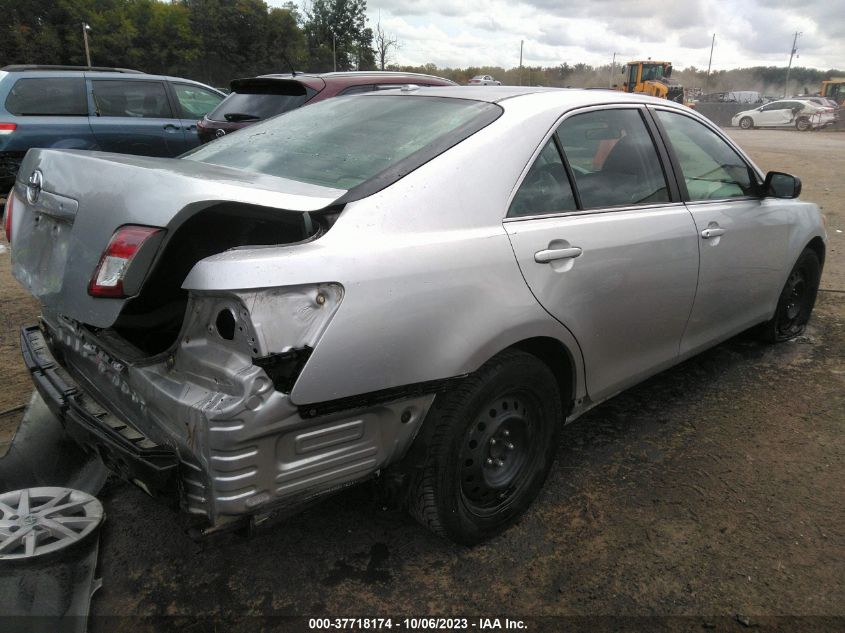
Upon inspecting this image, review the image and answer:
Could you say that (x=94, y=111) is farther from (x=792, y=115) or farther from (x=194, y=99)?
(x=792, y=115)

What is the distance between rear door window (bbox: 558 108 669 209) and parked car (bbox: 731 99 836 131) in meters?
31.2

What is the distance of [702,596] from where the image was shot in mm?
2131

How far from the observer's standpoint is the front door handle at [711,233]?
3.01 metres

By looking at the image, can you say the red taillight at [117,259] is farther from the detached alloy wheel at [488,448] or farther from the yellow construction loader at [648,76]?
the yellow construction loader at [648,76]

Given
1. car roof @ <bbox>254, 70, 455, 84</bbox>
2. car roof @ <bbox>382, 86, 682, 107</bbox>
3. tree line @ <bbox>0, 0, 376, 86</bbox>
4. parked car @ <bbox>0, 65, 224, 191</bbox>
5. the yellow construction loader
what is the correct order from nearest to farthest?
car roof @ <bbox>382, 86, 682, 107</bbox> → car roof @ <bbox>254, 70, 455, 84</bbox> → parked car @ <bbox>0, 65, 224, 191</bbox> → the yellow construction loader → tree line @ <bbox>0, 0, 376, 86</bbox>

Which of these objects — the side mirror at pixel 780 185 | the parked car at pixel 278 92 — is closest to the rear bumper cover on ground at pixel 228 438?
the side mirror at pixel 780 185

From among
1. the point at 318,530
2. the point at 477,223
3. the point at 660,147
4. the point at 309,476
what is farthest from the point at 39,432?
the point at 660,147

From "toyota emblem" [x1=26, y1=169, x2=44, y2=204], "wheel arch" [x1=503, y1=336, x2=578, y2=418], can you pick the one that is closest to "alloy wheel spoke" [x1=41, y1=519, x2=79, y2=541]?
"toyota emblem" [x1=26, y1=169, x2=44, y2=204]

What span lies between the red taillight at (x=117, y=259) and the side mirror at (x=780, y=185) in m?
3.22

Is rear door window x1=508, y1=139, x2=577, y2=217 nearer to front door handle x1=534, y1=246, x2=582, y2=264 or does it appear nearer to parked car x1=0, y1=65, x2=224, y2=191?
front door handle x1=534, y1=246, x2=582, y2=264

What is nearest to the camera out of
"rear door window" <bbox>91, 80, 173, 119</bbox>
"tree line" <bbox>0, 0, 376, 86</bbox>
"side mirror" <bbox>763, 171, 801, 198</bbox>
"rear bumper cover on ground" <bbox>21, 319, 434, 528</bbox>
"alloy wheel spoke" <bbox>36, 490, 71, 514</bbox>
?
"rear bumper cover on ground" <bbox>21, 319, 434, 528</bbox>

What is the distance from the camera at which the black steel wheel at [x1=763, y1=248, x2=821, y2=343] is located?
4.12 meters

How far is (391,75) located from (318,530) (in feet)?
18.3

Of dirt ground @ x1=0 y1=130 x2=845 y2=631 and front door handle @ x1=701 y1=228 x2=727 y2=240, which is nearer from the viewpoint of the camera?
dirt ground @ x1=0 y1=130 x2=845 y2=631
